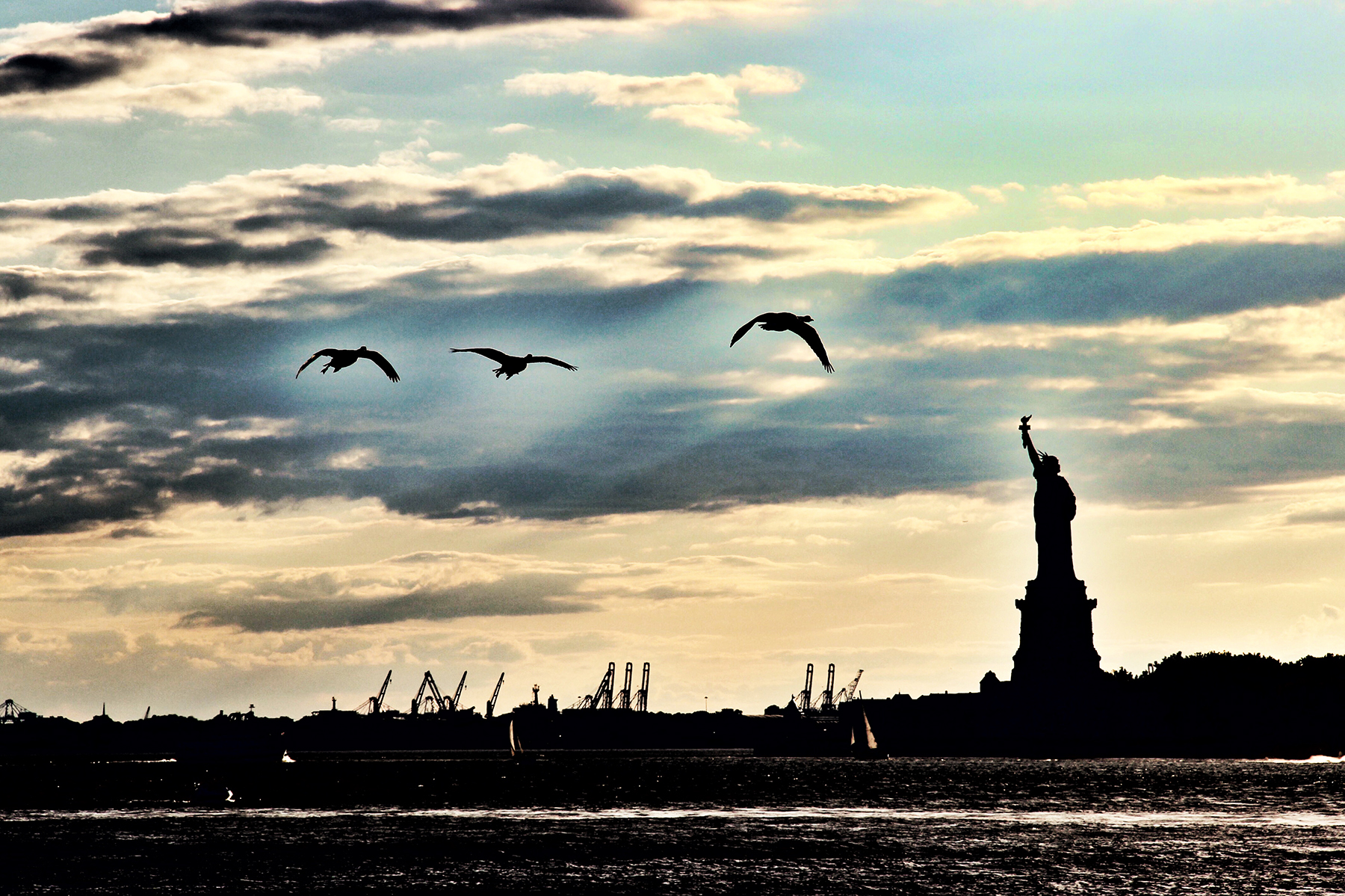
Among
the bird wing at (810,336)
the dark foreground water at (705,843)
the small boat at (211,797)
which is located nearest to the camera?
the bird wing at (810,336)

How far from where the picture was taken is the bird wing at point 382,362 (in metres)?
41.6

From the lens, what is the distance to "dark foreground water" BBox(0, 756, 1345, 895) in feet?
287

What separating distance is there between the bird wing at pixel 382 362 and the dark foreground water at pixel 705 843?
4663cm

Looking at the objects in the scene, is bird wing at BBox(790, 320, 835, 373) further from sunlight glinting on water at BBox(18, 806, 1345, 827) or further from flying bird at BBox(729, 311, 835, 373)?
sunlight glinting on water at BBox(18, 806, 1345, 827)

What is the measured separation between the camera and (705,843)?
110 metres

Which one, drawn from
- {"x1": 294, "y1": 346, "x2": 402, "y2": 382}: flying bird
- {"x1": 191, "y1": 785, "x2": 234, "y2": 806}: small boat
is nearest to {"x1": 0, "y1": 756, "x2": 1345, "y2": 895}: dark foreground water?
{"x1": 191, "y1": 785, "x2": 234, "y2": 806}: small boat

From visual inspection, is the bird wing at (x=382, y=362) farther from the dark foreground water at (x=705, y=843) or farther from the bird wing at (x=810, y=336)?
the dark foreground water at (x=705, y=843)

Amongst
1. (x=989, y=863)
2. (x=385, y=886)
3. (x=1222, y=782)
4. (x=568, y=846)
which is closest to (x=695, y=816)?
(x=568, y=846)

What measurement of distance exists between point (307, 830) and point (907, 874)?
2181 inches

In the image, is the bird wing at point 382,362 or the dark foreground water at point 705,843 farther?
the dark foreground water at point 705,843

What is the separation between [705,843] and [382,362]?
74.1 metres

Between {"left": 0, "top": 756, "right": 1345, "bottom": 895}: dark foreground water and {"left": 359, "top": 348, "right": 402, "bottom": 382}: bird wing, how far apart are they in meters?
46.6

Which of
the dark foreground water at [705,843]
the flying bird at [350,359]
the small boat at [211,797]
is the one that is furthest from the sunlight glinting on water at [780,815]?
the flying bird at [350,359]

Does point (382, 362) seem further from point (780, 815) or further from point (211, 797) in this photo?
point (211, 797)
